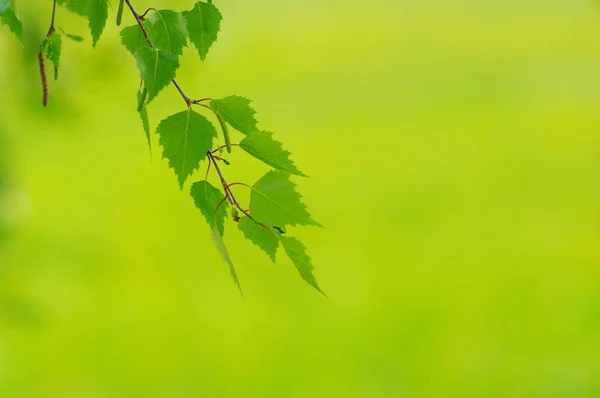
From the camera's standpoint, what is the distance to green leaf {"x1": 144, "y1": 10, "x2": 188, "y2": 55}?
52cm

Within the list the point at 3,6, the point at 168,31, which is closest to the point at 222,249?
the point at 168,31

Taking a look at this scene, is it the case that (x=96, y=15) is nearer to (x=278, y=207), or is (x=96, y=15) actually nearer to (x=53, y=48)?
(x=53, y=48)

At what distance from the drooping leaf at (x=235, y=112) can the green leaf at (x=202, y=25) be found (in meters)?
0.07

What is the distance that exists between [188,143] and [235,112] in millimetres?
51

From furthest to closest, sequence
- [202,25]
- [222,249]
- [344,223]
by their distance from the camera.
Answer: [344,223]
[202,25]
[222,249]

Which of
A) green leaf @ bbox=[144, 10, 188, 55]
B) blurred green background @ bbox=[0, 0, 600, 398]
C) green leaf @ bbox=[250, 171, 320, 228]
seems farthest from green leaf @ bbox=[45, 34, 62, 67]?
blurred green background @ bbox=[0, 0, 600, 398]

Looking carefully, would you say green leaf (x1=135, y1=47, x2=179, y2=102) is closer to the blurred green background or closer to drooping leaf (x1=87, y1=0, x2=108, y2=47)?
drooping leaf (x1=87, y1=0, x2=108, y2=47)

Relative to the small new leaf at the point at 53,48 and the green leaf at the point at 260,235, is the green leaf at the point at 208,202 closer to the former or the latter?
the green leaf at the point at 260,235

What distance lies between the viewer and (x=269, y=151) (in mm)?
484

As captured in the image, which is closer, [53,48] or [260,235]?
[260,235]

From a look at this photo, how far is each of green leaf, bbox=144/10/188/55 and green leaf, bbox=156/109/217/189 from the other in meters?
0.08

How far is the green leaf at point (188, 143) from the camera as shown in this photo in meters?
0.47

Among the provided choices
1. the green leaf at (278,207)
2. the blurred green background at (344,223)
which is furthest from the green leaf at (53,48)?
the blurred green background at (344,223)

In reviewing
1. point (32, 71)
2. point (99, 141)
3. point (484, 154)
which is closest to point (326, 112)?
point (484, 154)
